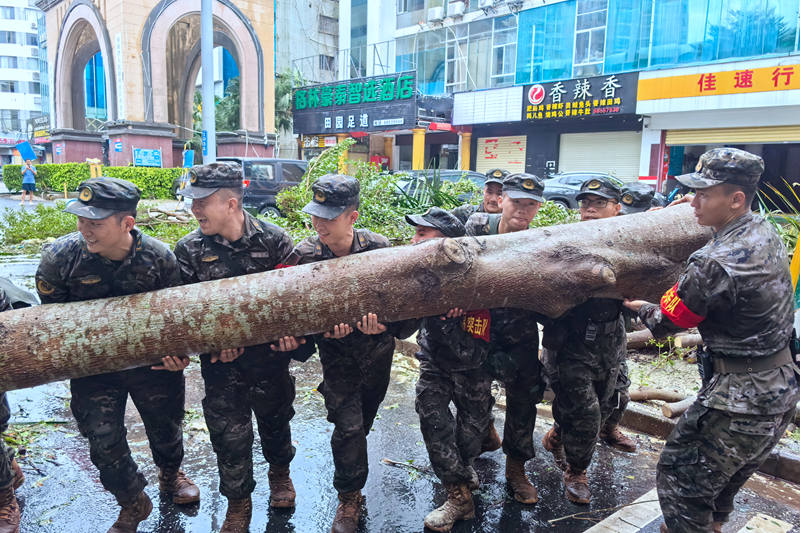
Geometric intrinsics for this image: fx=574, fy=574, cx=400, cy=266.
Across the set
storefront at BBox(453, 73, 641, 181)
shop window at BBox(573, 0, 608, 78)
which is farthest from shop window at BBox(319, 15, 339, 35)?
shop window at BBox(573, 0, 608, 78)

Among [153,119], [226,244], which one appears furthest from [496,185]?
[153,119]

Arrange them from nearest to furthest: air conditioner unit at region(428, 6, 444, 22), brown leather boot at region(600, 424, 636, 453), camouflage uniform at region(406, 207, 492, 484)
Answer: camouflage uniform at region(406, 207, 492, 484) < brown leather boot at region(600, 424, 636, 453) < air conditioner unit at region(428, 6, 444, 22)

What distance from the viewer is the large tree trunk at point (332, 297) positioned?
2.57 m

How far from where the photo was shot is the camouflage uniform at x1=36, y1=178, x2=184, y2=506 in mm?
2684

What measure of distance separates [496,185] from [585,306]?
1333 mm

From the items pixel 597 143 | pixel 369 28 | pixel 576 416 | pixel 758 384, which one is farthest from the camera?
pixel 369 28

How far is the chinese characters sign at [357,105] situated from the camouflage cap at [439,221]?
19.9 meters

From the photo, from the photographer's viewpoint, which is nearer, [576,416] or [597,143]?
[576,416]

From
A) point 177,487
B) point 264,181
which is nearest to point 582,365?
point 177,487

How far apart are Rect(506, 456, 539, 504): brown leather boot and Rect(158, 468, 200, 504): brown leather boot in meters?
1.73

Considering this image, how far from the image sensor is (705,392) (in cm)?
253

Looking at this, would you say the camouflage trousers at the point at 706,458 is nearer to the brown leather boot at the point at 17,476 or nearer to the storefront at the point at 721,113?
the brown leather boot at the point at 17,476

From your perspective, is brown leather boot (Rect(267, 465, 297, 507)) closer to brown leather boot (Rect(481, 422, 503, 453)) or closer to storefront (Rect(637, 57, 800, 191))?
brown leather boot (Rect(481, 422, 503, 453))

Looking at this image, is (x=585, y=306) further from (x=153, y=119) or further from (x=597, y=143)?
(x=153, y=119)
